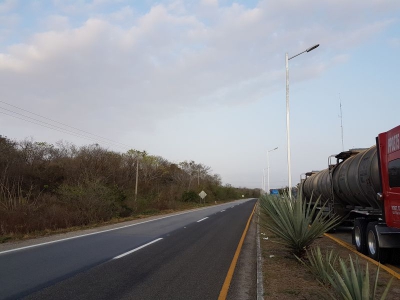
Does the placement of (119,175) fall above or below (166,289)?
above

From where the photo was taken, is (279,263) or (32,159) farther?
(32,159)

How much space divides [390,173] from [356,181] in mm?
3289

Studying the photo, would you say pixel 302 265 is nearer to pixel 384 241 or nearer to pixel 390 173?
pixel 384 241

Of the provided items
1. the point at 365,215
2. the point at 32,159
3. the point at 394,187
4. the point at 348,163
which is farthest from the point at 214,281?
the point at 32,159

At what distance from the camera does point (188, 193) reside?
67.9 meters

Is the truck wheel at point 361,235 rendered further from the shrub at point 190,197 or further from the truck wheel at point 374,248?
the shrub at point 190,197

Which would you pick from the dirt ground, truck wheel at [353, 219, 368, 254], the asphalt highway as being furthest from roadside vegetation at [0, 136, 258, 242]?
truck wheel at [353, 219, 368, 254]

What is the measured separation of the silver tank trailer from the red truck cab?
77cm

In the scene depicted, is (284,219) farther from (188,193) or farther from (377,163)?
(188,193)

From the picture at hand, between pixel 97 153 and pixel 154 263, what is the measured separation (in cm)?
3424

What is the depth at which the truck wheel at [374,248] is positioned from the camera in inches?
377

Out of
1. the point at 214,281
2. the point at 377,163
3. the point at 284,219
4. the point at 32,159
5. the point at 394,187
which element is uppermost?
the point at 32,159

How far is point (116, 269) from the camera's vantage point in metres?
8.48

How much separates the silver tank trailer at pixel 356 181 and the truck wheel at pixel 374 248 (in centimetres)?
66
